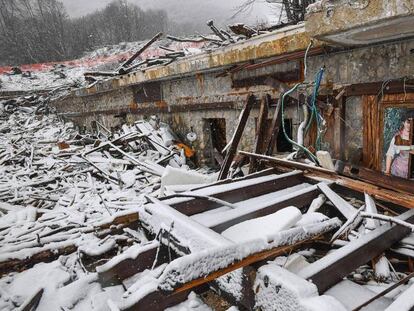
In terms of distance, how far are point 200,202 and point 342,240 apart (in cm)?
141

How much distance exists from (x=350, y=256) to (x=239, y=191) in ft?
4.60

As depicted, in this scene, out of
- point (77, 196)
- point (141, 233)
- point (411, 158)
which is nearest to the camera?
point (141, 233)

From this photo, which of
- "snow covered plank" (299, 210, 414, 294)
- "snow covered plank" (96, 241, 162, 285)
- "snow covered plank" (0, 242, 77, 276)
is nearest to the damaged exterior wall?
"snow covered plank" (299, 210, 414, 294)

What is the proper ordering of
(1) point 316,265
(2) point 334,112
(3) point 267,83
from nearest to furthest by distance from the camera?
(1) point 316,265, (2) point 334,112, (3) point 267,83

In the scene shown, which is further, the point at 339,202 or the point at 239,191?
the point at 239,191

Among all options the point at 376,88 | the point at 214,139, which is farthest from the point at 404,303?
the point at 214,139

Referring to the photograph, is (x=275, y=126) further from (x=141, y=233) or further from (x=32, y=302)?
(x=32, y=302)

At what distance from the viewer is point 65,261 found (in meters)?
3.47

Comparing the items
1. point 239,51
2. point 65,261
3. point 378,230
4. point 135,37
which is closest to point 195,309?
point 378,230

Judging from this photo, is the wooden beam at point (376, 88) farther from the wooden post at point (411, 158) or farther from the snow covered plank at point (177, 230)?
the snow covered plank at point (177, 230)

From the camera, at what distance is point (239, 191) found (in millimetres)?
3148

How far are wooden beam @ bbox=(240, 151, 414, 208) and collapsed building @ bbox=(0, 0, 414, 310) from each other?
14mm

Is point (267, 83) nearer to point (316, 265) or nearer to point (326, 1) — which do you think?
point (326, 1)

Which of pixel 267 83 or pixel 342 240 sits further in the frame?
pixel 267 83
